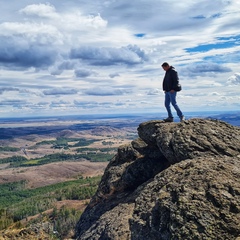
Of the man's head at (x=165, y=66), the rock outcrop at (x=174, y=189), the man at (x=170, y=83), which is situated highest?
the man's head at (x=165, y=66)

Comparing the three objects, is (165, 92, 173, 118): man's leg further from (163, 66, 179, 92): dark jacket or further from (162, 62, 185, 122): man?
(163, 66, 179, 92): dark jacket

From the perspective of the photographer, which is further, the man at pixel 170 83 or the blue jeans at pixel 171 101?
the blue jeans at pixel 171 101

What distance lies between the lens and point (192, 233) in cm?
1219

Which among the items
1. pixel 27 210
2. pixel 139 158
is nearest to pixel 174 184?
pixel 139 158

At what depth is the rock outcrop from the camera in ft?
42.1

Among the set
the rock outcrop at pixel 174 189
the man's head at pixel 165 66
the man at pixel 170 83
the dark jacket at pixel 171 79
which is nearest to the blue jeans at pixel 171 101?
the man at pixel 170 83

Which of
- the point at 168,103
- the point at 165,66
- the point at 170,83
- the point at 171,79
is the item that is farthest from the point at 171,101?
the point at 165,66

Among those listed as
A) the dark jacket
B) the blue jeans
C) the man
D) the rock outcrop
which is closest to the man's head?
the man

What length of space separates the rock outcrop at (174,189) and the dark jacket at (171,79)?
3.47 m

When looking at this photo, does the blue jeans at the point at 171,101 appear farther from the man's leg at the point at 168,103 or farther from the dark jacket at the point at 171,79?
the dark jacket at the point at 171,79

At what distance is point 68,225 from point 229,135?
377ft

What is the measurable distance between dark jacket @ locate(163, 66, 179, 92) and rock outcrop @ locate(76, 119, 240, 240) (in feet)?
11.4

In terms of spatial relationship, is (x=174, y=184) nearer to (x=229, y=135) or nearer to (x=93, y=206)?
(x=229, y=135)

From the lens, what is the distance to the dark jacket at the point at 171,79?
27.2 metres
